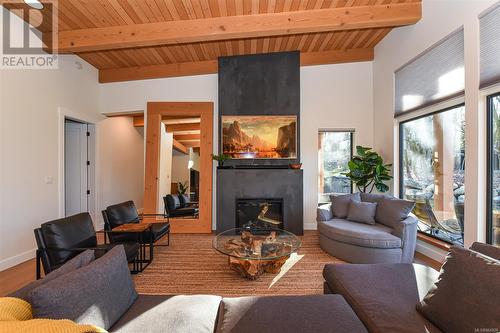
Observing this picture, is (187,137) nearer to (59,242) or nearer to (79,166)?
(79,166)

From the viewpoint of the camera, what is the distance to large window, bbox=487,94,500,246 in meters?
2.56

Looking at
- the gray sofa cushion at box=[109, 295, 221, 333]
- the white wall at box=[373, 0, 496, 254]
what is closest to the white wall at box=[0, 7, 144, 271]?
the gray sofa cushion at box=[109, 295, 221, 333]

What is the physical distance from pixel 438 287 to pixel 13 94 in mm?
5108

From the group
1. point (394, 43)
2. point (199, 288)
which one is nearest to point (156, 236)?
point (199, 288)

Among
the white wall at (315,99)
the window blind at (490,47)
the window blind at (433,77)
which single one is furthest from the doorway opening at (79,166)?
the window blind at (490,47)

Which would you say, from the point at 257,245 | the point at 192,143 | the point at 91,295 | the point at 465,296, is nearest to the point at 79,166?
the point at 192,143

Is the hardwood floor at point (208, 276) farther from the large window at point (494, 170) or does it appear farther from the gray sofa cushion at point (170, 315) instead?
the gray sofa cushion at point (170, 315)

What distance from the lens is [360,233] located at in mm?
3090

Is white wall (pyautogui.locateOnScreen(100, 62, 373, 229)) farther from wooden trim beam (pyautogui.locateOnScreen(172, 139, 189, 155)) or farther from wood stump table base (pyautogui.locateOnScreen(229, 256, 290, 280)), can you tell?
wood stump table base (pyautogui.locateOnScreen(229, 256, 290, 280))

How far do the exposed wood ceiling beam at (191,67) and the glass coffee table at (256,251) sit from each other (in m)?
3.55

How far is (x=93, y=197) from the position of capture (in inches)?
195

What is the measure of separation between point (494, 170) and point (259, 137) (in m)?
3.40

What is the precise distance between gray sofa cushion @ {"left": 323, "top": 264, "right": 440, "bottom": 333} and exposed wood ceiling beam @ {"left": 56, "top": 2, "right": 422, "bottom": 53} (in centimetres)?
324

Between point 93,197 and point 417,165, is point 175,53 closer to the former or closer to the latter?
point 93,197
